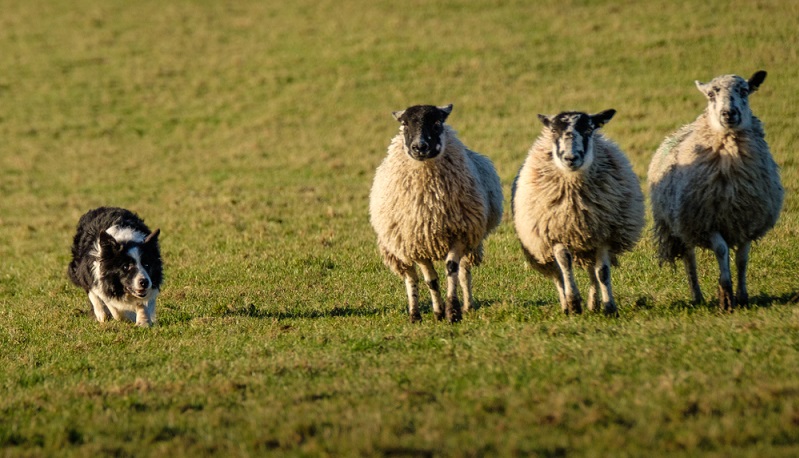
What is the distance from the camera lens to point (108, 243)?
12.0 metres

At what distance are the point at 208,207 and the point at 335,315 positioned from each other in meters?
10.2

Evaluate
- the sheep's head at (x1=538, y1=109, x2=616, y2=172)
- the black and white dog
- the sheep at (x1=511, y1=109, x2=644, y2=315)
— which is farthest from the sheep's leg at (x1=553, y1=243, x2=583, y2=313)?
the black and white dog

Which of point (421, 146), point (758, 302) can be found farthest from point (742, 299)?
point (421, 146)

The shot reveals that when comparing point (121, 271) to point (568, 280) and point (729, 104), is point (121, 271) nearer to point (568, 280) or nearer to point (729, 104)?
point (568, 280)

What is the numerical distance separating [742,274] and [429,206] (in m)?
3.74

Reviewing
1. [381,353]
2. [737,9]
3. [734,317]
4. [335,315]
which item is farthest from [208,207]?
[737,9]

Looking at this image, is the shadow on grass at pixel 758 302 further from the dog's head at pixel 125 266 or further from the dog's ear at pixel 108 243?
the dog's ear at pixel 108 243

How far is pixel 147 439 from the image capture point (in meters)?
6.80

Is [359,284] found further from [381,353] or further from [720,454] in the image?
[720,454]

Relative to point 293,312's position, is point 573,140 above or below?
above

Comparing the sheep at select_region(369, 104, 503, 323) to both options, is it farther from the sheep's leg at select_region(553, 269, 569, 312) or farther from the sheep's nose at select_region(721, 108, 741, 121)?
the sheep's nose at select_region(721, 108, 741, 121)

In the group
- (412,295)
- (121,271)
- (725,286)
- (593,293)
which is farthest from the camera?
(121,271)

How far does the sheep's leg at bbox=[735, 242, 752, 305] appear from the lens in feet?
34.1

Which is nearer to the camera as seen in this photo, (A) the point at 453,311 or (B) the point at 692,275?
(A) the point at 453,311
